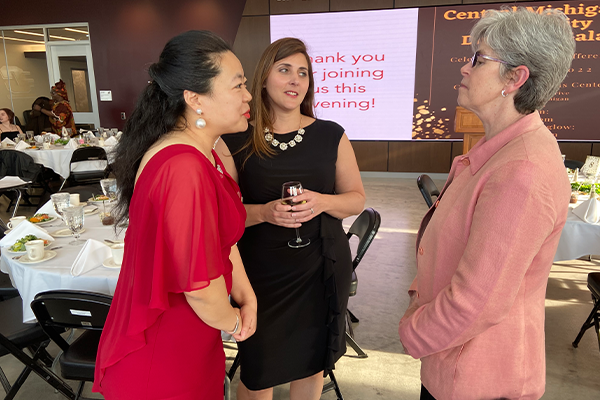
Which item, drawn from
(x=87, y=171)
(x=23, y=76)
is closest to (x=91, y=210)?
(x=87, y=171)

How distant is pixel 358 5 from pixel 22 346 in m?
7.60

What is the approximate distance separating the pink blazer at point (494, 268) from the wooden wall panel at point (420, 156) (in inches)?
284

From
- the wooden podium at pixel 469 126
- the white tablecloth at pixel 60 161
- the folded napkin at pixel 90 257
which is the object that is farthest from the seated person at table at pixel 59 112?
the wooden podium at pixel 469 126

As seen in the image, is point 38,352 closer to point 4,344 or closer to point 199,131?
point 4,344

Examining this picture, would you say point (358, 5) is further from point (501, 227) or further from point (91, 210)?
point (501, 227)

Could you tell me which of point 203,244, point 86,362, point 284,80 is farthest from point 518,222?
point 86,362

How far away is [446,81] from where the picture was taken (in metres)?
7.77

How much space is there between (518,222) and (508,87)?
358mm

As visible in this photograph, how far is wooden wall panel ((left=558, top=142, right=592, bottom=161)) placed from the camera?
750 centimetres

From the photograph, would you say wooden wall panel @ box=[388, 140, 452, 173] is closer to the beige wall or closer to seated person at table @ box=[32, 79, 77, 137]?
seated person at table @ box=[32, 79, 77, 137]

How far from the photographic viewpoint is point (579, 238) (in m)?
2.79

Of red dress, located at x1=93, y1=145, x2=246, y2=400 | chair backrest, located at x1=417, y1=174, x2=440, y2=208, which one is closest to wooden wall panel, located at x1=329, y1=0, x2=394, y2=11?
chair backrest, located at x1=417, y1=174, x2=440, y2=208

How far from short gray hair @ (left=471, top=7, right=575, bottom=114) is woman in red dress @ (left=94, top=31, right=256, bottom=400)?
2.25 ft

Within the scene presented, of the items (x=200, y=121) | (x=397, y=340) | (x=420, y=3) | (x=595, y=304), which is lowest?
(x=397, y=340)
